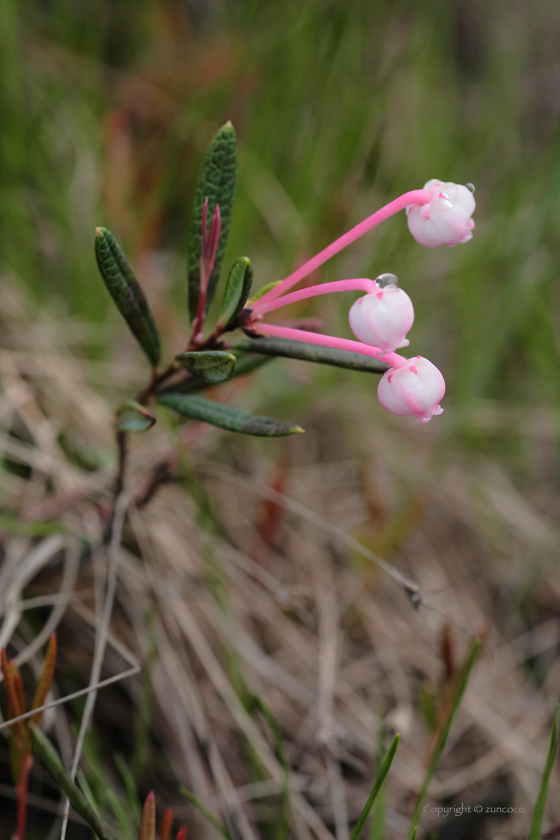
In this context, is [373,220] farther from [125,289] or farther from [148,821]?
[148,821]

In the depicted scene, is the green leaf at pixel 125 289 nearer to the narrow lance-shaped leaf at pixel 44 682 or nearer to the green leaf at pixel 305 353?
the green leaf at pixel 305 353

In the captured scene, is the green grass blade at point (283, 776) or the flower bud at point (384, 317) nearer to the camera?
the flower bud at point (384, 317)

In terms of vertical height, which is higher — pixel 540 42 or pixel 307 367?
pixel 540 42

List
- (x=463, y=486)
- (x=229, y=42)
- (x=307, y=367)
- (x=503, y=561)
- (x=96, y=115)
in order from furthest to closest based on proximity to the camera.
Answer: (x=229, y=42)
(x=96, y=115)
(x=307, y=367)
(x=463, y=486)
(x=503, y=561)

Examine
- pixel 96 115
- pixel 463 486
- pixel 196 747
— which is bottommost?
pixel 196 747

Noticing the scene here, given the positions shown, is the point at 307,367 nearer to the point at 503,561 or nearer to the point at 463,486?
the point at 463,486

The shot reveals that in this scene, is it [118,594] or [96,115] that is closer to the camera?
[118,594]

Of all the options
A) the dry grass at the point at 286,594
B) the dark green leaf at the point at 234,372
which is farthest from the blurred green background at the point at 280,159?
the dark green leaf at the point at 234,372

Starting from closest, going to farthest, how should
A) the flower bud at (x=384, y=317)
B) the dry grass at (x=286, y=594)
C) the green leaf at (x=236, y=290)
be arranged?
the flower bud at (x=384, y=317)
the green leaf at (x=236, y=290)
the dry grass at (x=286, y=594)

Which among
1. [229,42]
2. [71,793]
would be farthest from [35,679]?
[229,42]
